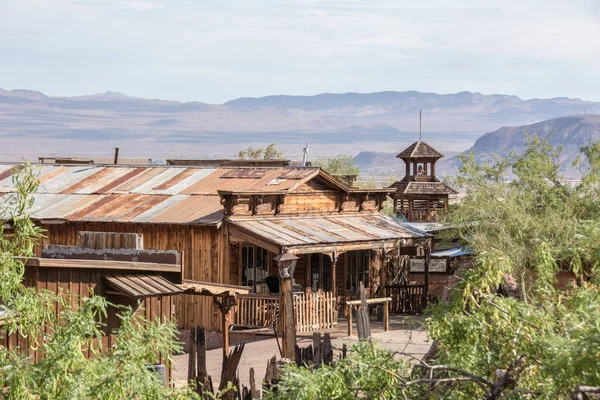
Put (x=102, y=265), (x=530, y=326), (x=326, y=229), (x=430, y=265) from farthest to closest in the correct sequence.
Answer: (x=430, y=265) < (x=326, y=229) < (x=102, y=265) < (x=530, y=326)

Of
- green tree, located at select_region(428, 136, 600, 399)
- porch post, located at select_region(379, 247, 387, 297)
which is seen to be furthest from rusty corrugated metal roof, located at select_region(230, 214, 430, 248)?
green tree, located at select_region(428, 136, 600, 399)

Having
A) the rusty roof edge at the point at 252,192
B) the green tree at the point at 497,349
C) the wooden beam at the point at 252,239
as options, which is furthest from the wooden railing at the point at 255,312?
the green tree at the point at 497,349

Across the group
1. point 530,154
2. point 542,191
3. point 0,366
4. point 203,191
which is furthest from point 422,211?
point 0,366

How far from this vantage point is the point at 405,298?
102 ft

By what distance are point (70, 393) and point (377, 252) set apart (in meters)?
22.0

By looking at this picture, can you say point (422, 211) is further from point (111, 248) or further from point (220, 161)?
point (111, 248)

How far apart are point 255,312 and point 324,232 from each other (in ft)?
9.96

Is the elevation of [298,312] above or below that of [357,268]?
below

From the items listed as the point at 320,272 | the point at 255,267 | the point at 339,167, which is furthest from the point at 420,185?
the point at 255,267

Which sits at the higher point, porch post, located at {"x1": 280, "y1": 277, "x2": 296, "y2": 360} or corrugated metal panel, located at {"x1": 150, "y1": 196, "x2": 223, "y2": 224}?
corrugated metal panel, located at {"x1": 150, "y1": 196, "x2": 223, "y2": 224}

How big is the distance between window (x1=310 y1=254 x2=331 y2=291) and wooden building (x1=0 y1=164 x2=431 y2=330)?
0.03 metres

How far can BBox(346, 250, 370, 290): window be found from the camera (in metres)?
30.6

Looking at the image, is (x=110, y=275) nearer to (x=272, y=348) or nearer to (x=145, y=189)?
(x=272, y=348)

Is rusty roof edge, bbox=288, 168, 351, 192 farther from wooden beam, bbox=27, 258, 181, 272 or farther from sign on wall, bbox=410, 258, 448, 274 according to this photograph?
wooden beam, bbox=27, 258, 181, 272
